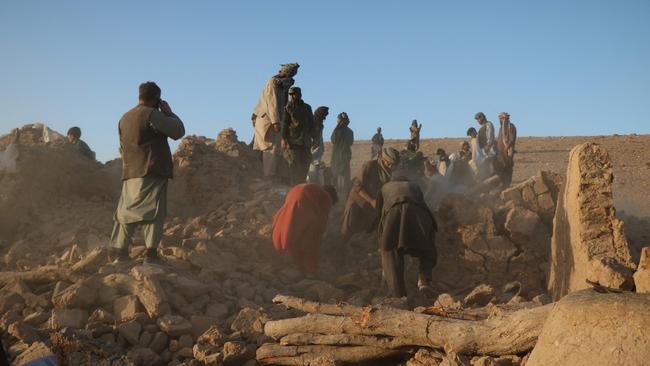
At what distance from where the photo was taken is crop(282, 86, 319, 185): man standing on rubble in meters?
8.56

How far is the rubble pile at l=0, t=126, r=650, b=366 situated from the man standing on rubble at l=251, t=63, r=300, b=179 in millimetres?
550

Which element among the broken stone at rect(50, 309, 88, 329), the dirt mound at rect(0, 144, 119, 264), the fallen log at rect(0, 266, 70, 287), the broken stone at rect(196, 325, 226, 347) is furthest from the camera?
the dirt mound at rect(0, 144, 119, 264)

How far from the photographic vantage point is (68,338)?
4.11m

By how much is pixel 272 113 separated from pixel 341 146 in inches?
114

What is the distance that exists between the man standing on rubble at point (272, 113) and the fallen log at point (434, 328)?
464cm

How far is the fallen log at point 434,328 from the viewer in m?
3.57

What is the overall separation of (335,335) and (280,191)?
15.1 ft

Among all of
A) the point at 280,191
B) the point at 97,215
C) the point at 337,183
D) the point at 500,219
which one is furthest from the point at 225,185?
the point at 500,219

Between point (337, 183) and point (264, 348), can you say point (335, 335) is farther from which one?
point (337, 183)

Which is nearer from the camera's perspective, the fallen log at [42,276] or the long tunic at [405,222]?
the fallen log at [42,276]

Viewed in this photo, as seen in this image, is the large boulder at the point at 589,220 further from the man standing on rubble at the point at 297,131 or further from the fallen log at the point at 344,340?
the man standing on rubble at the point at 297,131

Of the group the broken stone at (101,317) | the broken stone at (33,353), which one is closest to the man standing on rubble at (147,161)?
the broken stone at (101,317)

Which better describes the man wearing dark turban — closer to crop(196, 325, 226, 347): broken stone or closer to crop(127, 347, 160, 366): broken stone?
crop(196, 325, 226, 347): broken stone

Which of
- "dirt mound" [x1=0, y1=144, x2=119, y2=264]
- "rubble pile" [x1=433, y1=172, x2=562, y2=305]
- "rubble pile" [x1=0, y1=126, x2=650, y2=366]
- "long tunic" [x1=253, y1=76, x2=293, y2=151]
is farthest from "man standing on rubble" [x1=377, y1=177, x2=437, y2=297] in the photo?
"dirt mound" [x1=0, y1=144, x2=119, y2=264]
